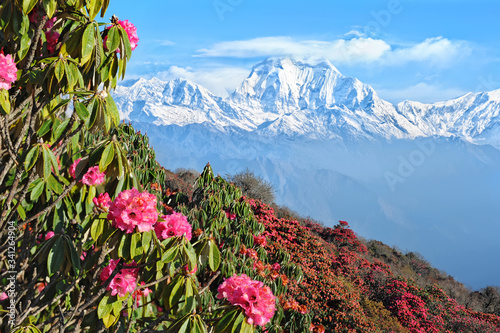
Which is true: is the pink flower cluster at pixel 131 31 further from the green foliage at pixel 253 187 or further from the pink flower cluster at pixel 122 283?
the green foliage at pixel 253 187

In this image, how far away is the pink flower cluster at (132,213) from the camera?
170cm

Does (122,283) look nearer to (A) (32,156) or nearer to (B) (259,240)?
(A) (32,156)

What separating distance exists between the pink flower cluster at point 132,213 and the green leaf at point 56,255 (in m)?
0.27

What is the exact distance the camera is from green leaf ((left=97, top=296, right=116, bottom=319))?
1.91 metres

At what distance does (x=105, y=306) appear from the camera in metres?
1.94

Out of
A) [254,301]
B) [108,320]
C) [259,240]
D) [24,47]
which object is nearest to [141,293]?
[108,320]

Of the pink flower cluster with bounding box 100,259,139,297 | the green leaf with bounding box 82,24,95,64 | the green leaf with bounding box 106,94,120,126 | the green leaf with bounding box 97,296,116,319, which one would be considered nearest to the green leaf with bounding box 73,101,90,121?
the green leaf with bounding box 106,94,120,126

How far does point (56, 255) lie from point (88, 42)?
3.51ft

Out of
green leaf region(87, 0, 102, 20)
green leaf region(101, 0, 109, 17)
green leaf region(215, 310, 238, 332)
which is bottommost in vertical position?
green leaf region(215, 310, 238, 332)

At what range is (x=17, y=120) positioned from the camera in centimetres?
224

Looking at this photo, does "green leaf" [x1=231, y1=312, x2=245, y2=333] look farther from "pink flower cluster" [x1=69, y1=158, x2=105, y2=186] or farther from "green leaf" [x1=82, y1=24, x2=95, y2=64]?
"green leaf" [x1=82, y1=24, x2=95, y2=64]

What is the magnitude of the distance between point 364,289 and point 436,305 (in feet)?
9.27

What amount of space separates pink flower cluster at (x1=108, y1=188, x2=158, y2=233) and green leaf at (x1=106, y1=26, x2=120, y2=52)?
784 mm

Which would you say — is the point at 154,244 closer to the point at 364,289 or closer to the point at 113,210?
the point at 113,210
